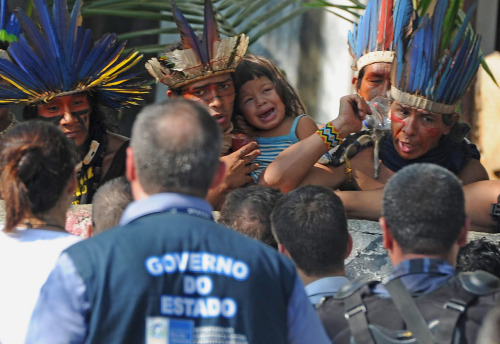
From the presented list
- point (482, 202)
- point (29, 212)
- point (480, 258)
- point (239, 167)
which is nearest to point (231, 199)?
point (239, 167)

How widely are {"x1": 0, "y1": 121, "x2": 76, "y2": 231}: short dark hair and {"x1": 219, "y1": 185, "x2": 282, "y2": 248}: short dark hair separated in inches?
32.7

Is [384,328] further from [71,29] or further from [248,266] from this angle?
[71,29]

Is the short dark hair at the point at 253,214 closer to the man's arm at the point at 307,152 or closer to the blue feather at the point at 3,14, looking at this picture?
the man's arm at the point at 307,152

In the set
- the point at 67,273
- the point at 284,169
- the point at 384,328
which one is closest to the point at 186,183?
the point at 67,273

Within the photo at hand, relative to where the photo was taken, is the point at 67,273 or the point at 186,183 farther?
the point at 186,183

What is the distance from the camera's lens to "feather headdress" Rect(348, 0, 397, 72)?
16.0 ft

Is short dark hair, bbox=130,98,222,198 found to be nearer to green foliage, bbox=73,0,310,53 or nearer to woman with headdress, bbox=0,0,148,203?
woman with headdress, bbox=0,0,148,203

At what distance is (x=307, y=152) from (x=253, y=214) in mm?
905

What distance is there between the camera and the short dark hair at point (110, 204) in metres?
3.15

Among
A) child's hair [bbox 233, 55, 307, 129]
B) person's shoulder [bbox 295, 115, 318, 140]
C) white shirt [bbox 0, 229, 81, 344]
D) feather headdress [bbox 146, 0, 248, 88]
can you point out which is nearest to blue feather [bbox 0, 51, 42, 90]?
feather headdress [bbox 146, 0, 248, 88]

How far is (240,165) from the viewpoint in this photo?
14.0ft

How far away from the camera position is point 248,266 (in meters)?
2.08

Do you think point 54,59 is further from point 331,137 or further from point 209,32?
point 331,137

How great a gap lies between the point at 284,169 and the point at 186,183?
2.13m
